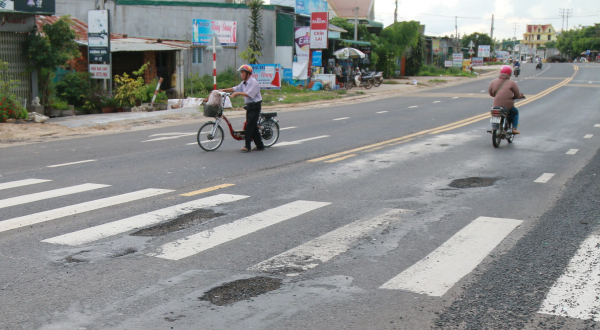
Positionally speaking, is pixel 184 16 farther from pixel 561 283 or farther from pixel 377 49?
pixel 561 283

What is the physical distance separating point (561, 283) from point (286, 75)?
3130cm

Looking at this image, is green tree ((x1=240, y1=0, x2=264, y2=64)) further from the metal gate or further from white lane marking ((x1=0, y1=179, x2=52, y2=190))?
white lane marking ((x1=0, y1=179, x2=52, y2=190))

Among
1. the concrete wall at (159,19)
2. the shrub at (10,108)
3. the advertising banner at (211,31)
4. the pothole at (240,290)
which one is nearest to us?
the pothole at (240,290)

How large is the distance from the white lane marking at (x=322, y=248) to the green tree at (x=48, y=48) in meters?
15.1

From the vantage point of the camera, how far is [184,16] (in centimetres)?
3278

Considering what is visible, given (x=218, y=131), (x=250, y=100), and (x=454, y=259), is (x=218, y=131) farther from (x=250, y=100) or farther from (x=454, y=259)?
(x=454, y=259)

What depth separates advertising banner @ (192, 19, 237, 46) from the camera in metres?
30.2

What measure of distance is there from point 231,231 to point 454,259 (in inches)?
94.1

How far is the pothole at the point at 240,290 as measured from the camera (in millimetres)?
4555

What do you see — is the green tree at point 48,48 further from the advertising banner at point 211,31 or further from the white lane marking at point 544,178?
the white lane marking at point 544,178

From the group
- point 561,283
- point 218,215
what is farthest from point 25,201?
point 561,283

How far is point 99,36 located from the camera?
66.8 feet

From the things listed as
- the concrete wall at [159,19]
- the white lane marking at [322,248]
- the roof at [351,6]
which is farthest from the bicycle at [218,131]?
the roof at [351,6]

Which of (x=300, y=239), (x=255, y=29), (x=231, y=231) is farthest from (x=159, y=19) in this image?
(x=300, y=239)
